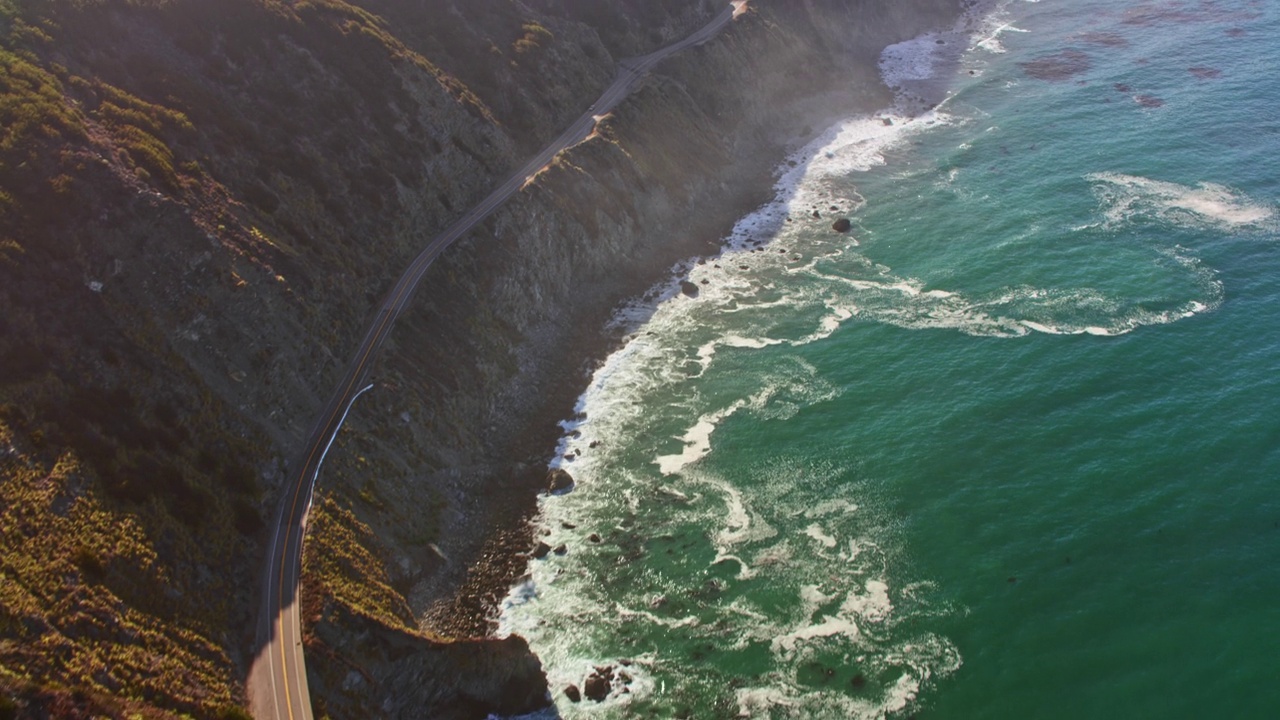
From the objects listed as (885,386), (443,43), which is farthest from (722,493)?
(443,43)

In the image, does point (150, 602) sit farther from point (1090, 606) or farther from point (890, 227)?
point (890, 227)

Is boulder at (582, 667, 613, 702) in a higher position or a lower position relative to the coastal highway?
lower

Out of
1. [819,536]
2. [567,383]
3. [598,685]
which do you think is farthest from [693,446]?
[598,685]

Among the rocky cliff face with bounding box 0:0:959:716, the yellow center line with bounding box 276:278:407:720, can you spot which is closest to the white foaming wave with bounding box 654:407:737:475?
the rocky cliff face with bounding box 0:0:959:716

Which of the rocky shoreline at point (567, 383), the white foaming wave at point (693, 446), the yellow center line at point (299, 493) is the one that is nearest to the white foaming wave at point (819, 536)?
the white foaming wave at point (693, 446)

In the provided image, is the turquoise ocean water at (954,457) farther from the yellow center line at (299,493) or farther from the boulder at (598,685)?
the yellow center line at (299,493)

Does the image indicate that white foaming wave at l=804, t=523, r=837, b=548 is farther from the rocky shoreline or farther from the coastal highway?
the coastal highway
